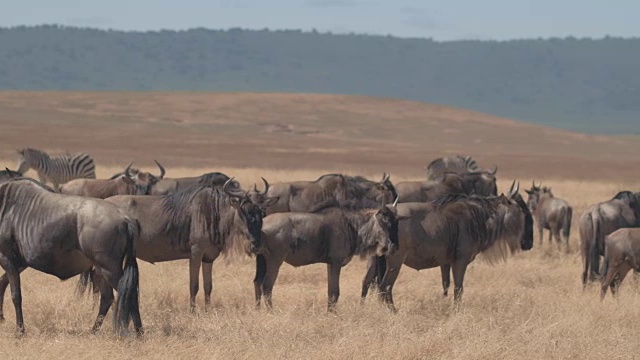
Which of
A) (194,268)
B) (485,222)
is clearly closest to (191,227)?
(194,268)

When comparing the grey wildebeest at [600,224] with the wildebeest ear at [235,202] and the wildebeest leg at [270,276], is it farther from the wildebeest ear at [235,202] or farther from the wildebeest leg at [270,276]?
the wildebeest ear at [235,202]

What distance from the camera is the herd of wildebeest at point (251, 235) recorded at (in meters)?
9.18

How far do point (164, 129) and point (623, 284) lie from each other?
2373 inches

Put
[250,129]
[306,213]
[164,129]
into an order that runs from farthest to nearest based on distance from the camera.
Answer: [250,129] < [164,129] < [306,213]

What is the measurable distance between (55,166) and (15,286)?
17494mm

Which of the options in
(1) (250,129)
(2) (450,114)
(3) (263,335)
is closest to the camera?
(3) (263,335)

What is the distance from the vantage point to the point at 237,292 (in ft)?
39.5

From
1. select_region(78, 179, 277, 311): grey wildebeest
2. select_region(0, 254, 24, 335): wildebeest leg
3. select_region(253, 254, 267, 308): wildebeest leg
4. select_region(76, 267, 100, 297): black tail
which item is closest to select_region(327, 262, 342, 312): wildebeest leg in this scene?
select_region(253, 254, 267, 308): wildebeest leg

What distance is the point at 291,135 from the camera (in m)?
75.9

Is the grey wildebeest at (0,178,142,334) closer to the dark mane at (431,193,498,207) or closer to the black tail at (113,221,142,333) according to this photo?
the black tail at (113,221,142,333)

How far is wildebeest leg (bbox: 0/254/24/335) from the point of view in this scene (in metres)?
9.22

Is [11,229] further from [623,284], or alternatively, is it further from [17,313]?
[623,284]

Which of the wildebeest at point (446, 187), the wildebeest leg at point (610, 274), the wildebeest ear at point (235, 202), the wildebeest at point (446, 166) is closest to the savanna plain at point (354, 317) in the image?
the wildebeest leg at point (610, 274)

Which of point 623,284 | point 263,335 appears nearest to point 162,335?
point 263,335
